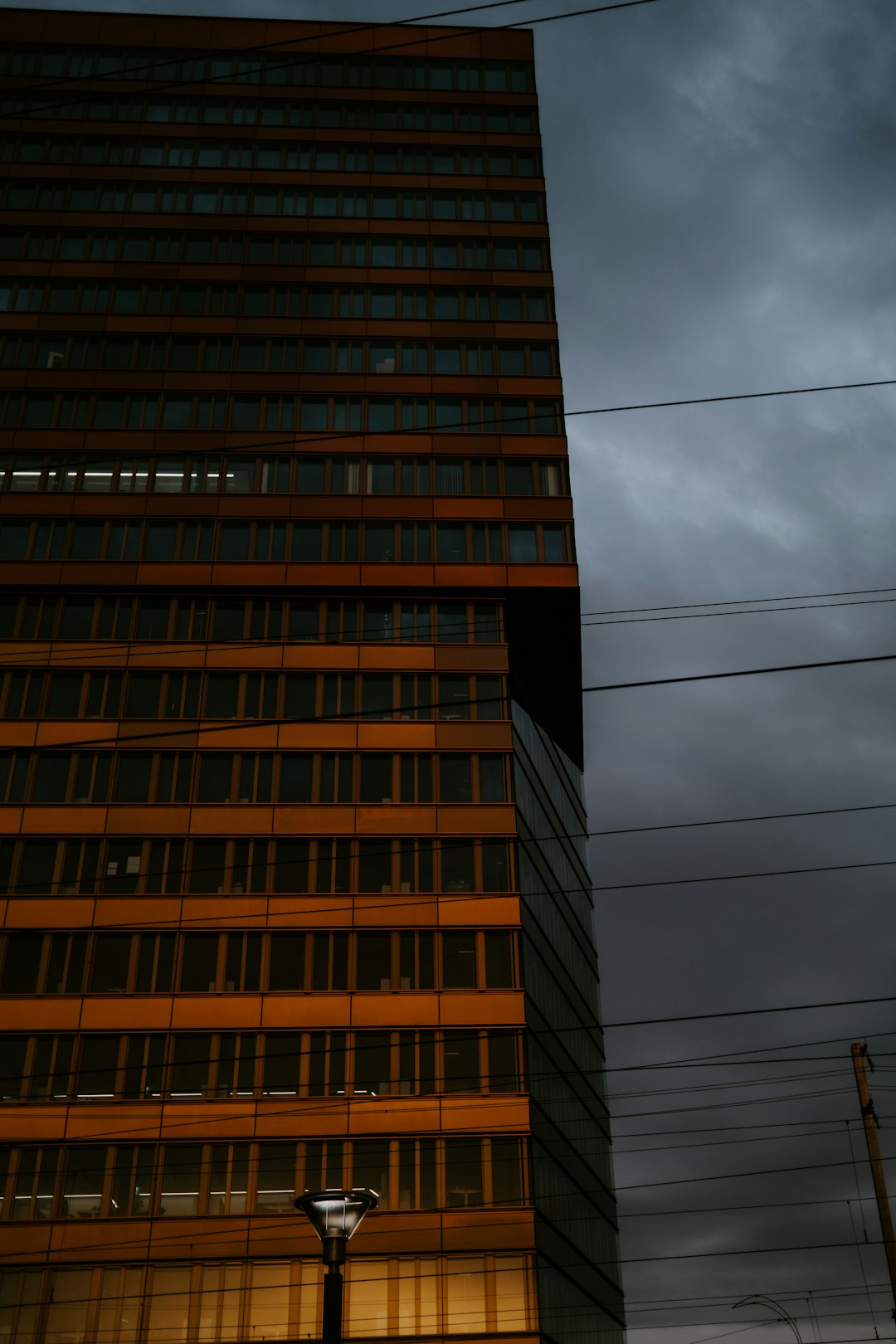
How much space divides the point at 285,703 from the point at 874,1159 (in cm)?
2757

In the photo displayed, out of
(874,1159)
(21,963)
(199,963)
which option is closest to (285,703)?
(199,963)

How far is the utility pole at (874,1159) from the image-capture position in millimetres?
24891

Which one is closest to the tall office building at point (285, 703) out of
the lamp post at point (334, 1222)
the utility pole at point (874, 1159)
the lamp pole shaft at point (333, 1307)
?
the utility pole at point (874, 1159)

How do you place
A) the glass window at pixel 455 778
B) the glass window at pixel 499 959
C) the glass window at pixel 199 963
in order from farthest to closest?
the glass window at pixel 455 778
the glass window at pixel 499 959
the glass window at pixel 199 963

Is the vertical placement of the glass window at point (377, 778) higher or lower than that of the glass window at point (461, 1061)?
higher

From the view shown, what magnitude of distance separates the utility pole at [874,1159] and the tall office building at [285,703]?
14.8m

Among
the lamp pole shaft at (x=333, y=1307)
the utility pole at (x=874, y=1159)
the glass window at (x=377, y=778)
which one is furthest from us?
the glass window at (x=377, y=778)

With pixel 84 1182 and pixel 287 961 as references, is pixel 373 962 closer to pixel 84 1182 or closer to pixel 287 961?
pixel 287 961

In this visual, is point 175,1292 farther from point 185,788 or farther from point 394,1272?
point 185,788

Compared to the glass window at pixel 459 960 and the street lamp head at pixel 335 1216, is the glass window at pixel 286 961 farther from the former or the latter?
the street lamp head at pixel 335 1216

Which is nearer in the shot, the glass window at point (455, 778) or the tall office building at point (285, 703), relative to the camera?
the tall office building at point (285, 703)

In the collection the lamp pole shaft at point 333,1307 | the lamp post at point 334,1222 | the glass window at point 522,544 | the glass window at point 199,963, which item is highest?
the glass window at point 522,544

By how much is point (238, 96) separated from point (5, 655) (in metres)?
31.0

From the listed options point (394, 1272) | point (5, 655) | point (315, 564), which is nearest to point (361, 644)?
point (315, 564)
